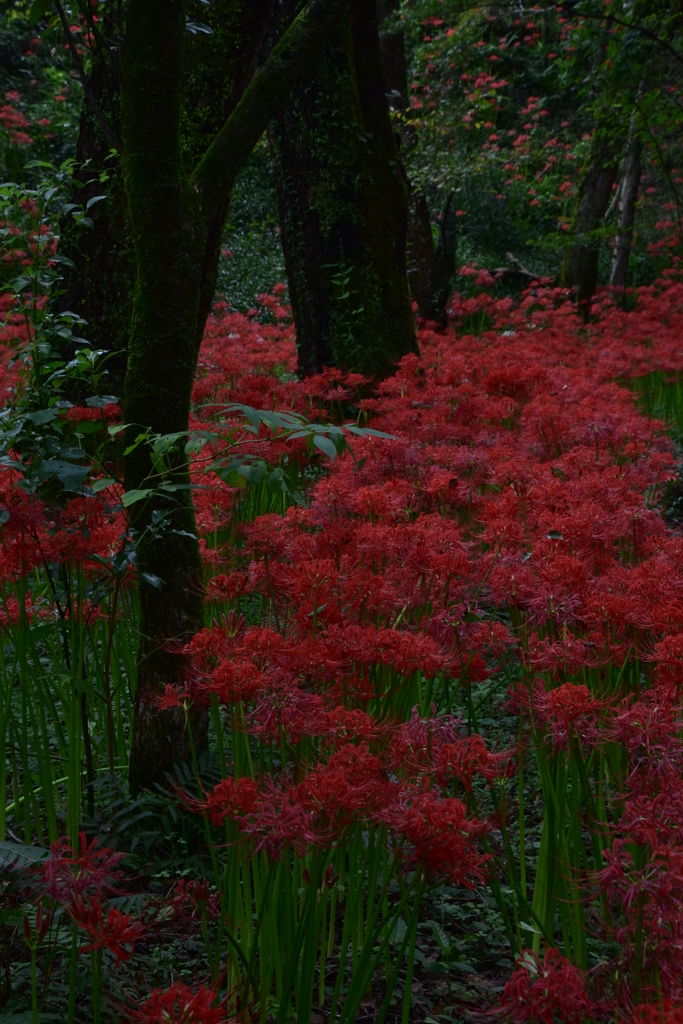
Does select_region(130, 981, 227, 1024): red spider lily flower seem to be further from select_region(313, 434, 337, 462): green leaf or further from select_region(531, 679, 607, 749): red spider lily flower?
select_region(313, 434, 337, 462): green leaf

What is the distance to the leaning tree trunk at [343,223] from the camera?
6262 millimetres

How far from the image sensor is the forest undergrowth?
4.45 feet

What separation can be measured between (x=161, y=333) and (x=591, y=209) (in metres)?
11.9

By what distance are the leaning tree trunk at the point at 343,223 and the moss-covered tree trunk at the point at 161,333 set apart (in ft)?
12.3

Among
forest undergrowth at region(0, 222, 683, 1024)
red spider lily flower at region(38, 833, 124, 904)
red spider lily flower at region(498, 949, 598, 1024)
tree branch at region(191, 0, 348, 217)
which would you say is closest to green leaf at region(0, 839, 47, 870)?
forest undergrowth at region(0, 222, 683, 1024)

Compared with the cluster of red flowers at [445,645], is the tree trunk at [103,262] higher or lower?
higher

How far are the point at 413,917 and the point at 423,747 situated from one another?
289mm

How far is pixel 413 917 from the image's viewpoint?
141 cm

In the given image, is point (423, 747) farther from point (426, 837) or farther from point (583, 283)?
point (583, 283)

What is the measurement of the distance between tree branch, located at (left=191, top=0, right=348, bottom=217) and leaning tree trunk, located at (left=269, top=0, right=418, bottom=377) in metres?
3.48

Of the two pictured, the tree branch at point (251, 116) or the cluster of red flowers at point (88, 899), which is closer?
the cluster of red flowers at point (88, 899)

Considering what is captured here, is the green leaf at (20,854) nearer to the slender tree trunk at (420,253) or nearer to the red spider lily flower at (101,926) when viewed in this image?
the red spider lily flower at (101,926)

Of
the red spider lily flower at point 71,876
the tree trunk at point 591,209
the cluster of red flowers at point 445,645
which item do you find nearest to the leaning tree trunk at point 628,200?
the tree trunk at point 591,209

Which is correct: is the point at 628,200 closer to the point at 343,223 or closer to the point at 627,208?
the point at 627,208
